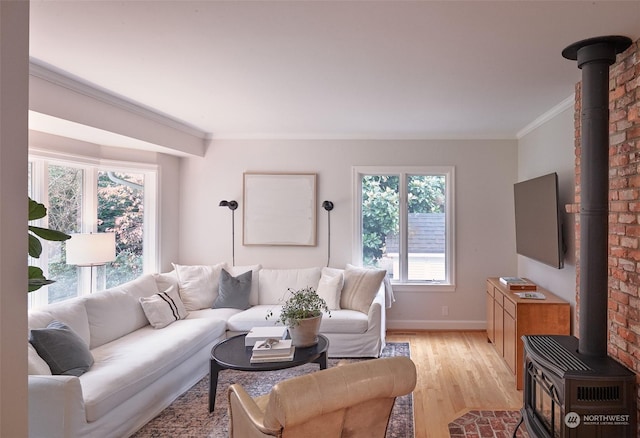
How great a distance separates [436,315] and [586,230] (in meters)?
3.04

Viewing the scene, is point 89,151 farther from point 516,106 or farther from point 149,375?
point 516,106

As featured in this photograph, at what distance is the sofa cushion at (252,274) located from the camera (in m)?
4.57

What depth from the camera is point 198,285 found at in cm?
437

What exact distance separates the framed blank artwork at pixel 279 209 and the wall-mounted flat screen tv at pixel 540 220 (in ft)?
7.66

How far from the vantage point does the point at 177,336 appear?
333 centimetres

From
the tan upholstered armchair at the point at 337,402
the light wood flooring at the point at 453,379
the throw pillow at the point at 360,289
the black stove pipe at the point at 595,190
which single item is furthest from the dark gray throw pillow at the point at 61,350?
the black stove pipe at the point at 595,190

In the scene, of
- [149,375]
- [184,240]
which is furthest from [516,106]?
[184,240]

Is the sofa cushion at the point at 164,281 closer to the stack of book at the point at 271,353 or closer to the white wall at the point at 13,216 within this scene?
the stack of book at the point at 271,353

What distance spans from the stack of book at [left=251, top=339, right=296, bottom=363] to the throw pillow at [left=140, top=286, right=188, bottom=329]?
1.26 meters

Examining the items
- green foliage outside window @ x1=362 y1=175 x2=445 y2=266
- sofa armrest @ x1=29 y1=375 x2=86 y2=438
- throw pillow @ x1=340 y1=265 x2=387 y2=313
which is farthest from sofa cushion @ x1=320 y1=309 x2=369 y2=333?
sofa armrest @ x1=29 y1=375 x2=86 y2=438

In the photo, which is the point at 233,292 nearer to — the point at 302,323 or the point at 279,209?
the point at 279,209

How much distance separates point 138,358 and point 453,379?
2636mm

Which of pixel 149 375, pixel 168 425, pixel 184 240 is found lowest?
pixel 168 425

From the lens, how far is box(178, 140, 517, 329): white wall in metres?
4.88
